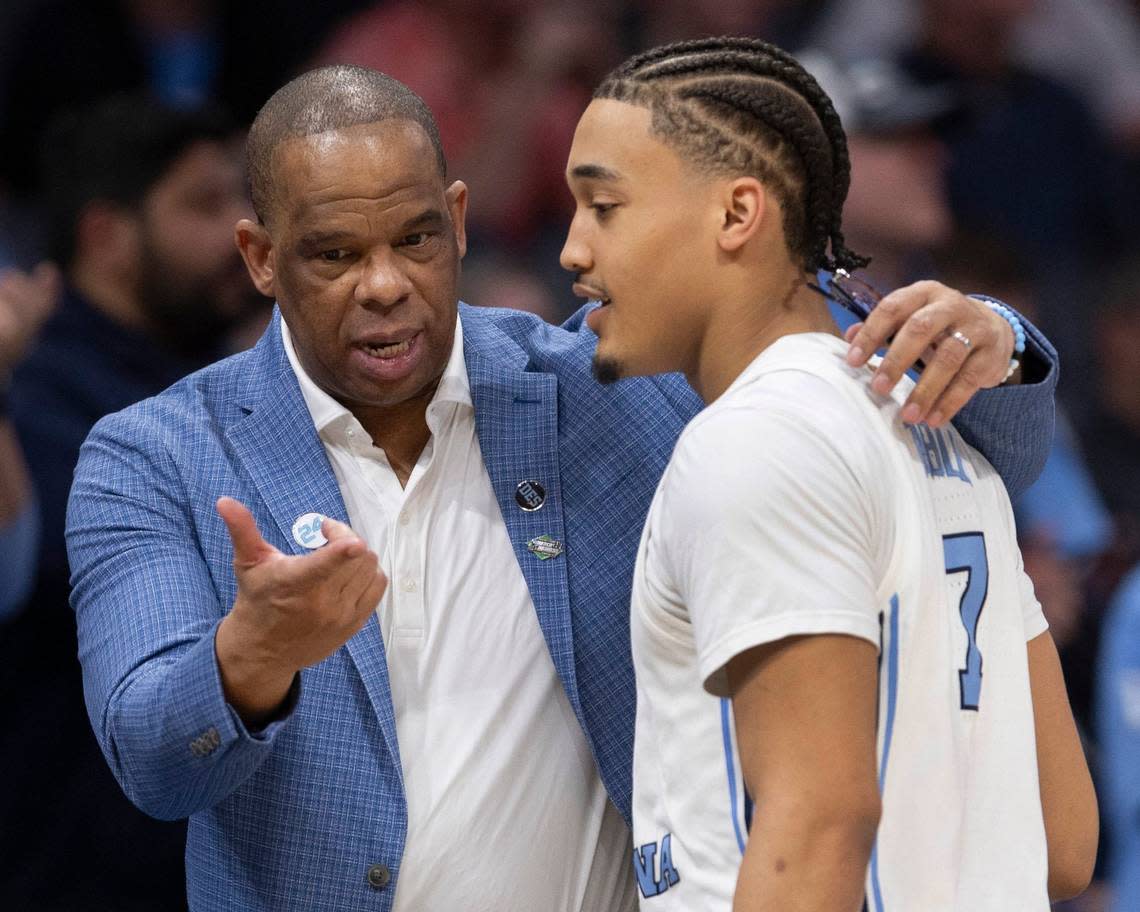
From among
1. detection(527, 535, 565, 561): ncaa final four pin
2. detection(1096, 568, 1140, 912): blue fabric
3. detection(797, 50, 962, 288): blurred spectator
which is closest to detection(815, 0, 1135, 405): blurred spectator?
detection(797, 50, 962, 288): blurred spectator

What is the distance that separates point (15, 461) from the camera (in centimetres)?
405

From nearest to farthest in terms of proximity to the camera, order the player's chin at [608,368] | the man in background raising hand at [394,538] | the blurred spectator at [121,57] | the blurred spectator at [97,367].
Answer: the player's chin at [608,368] < the man in background raising hand at [394,538] < the blurred spectator at [97,367] < the blurred spectator at [121,57]

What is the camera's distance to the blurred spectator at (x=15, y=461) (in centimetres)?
399

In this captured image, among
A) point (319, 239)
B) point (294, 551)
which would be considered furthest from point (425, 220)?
point (294, 551)

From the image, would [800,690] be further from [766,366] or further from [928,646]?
[766,366]

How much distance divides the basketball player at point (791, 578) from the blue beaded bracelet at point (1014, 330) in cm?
15

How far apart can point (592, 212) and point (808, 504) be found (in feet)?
1.72

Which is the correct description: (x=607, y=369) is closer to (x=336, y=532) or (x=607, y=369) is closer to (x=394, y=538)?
(x=336, y=532)

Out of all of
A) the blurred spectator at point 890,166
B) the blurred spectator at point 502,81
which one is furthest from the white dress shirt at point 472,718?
the blurred spectator at point 502,81

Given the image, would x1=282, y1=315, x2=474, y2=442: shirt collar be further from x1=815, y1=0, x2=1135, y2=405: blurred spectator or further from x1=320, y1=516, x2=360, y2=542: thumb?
x1=815, y1=0, x2=1135, y2=405: blurred spectator

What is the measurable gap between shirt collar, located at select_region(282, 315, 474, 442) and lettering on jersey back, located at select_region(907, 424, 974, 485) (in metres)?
0.79

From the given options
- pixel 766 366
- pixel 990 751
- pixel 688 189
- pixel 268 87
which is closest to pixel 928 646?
pixel 990 751

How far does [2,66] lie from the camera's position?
636cm

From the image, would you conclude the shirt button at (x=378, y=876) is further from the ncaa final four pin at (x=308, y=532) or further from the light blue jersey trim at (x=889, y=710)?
the light blue jersey trim at (x=889, y=710)
